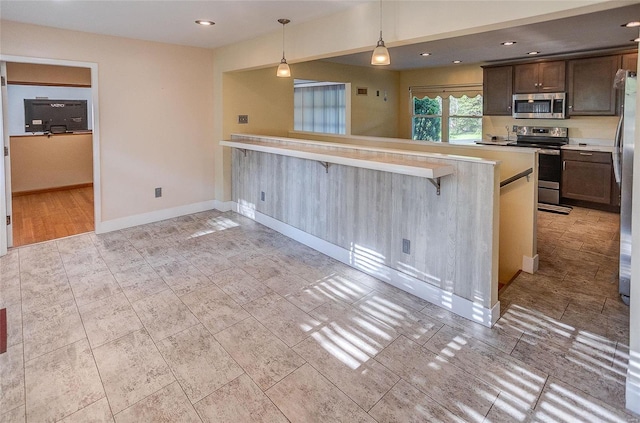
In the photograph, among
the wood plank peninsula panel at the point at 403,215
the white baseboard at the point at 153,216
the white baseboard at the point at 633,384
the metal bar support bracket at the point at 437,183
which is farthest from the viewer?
the white baseboard at the point at 153,216

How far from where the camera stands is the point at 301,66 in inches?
240

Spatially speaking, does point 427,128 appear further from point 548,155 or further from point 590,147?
point 590,147

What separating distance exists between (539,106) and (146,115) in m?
6.01

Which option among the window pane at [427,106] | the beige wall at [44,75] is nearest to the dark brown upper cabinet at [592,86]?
the window pane at [427,106]

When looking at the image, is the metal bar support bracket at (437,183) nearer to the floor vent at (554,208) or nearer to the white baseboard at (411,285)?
the white baseboard at (411,285)

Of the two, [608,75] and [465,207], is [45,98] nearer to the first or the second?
[465,207]

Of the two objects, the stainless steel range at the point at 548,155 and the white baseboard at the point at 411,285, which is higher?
the stainless steel range at the point at 548,155

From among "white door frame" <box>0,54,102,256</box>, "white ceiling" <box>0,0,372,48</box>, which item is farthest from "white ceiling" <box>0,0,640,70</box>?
"white door frame" <box>0,54,102,256</box>

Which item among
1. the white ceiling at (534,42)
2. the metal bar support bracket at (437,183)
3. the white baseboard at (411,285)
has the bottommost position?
the white baseboard at (411,285)

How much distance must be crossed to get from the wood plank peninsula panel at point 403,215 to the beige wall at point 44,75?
3.67 m

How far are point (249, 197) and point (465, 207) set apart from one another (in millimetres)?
3243

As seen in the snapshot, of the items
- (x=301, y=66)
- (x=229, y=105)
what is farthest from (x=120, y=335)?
(x=301, y=66)

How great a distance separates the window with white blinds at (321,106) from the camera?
304 inches

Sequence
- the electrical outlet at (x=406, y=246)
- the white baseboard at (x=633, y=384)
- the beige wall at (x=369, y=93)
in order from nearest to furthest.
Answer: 1. the white baseboard at (x=633, y=384)
2. the electrical outlet at (x=406, y=246)
3. the beige wall at (x=369, y=93)
